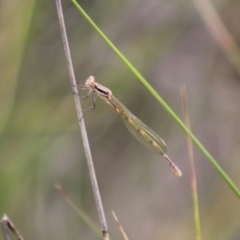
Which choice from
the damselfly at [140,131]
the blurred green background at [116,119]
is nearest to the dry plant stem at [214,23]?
the blurred green background at [116,119]

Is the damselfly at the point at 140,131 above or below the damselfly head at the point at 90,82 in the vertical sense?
below

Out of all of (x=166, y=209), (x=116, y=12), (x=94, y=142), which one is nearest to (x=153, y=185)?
(x=166, y=209)

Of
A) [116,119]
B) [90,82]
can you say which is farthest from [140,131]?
[116,119]

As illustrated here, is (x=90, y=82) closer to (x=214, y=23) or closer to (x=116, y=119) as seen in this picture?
(x=214, y=23)

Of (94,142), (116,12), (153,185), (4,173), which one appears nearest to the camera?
(4,173)

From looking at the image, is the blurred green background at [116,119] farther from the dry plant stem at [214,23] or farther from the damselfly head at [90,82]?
the damselfly head at [90,82]

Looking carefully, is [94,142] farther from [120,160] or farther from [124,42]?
[124,42]

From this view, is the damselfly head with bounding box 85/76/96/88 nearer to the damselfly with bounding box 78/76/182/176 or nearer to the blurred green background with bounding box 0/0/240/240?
the damselfly with bounding box 78/76/182/176

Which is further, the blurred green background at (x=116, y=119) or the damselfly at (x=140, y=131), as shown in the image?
the blurred green background at (x=116, y=119)
